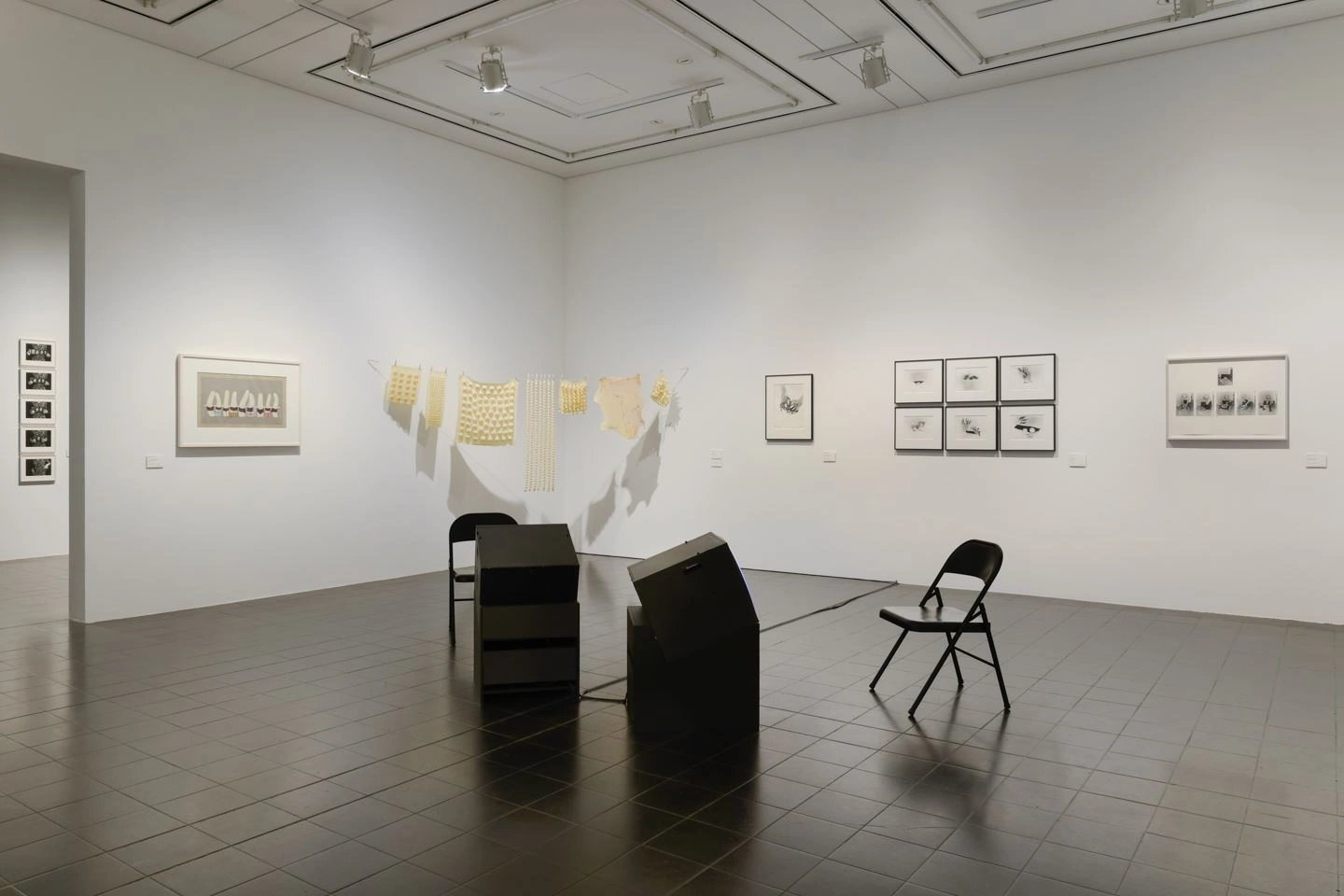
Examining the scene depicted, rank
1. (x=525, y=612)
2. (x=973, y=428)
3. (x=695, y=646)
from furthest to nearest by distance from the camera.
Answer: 1. (x=973, y=428)
2. (x=525, y=612)
3. (x=695, y=646)

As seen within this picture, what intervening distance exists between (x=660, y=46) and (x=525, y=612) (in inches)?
179

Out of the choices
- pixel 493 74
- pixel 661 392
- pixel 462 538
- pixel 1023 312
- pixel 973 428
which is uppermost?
pixel 493 74

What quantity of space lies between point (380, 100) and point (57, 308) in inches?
176

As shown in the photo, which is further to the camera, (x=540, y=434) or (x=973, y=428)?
(x=540, y=434)

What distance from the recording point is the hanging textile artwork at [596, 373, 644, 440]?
9.44m

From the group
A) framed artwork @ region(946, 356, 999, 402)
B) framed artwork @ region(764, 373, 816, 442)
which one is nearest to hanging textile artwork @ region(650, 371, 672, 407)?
framed artwork @ region(764, 373, 816, 442)

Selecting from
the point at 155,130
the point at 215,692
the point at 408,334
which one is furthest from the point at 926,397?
the point at 155,130

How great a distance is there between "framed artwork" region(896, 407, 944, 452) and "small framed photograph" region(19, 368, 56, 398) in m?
8.66

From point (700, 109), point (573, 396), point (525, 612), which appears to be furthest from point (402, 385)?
point (525, 612)

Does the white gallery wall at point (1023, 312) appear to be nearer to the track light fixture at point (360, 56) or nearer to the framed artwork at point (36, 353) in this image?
the track light fixture at point (360, 56)

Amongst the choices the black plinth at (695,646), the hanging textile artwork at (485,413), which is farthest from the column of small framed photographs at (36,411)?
the black plinth at (695,646)

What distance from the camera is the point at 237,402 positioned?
287 inches

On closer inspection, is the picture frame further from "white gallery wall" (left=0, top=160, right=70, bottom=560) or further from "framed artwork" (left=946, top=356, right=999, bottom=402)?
"white gallery wall" (left=0, top=160, right=70, bottom=560)

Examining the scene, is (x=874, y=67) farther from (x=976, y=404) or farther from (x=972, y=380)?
(x=976, y=404)
